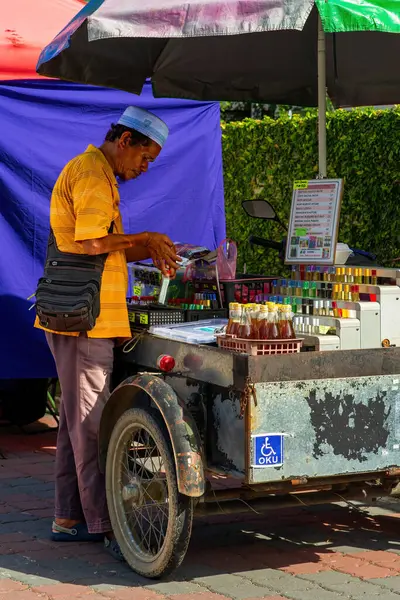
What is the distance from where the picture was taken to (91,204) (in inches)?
189

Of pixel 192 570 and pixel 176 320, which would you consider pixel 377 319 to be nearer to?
pixel 176 320

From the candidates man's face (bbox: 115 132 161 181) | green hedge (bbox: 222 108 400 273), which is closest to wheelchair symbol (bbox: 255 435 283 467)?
man's face (bbox: 115 132 161 181)

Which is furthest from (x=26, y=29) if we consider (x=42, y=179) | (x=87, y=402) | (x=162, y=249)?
(x=87, y=402)

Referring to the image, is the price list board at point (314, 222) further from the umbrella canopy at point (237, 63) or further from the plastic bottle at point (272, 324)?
the plastic bottle at point (272, 324)

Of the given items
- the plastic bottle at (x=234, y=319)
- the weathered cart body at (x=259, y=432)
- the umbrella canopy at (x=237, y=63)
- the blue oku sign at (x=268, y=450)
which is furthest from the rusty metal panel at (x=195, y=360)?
the umbrella canopy at (x=237, y=63)

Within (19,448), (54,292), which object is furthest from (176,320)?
(19,448)

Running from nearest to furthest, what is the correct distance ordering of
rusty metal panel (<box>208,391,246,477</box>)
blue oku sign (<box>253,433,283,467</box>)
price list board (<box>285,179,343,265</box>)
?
1. blue oku sign (<box>253,433,283,467</box>)
2. rusty metal panel (<box>208,391,246,477</box>)
3. price list board (<box>285,179,343,265</box>)

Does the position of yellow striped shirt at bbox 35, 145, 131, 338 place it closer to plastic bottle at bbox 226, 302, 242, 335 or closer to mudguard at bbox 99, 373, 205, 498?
mudguard at bbox 99, 373, 205, 498

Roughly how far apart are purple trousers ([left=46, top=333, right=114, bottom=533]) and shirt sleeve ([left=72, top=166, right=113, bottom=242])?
0.51m

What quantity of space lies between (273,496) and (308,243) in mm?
1451

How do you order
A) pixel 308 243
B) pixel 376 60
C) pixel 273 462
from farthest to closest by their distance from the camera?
pixel 376 60, pixel 308 243, pixel 273 462

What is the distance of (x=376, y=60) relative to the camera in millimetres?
7199

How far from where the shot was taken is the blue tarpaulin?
269 inches

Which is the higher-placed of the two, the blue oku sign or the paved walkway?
the blue oku sign
